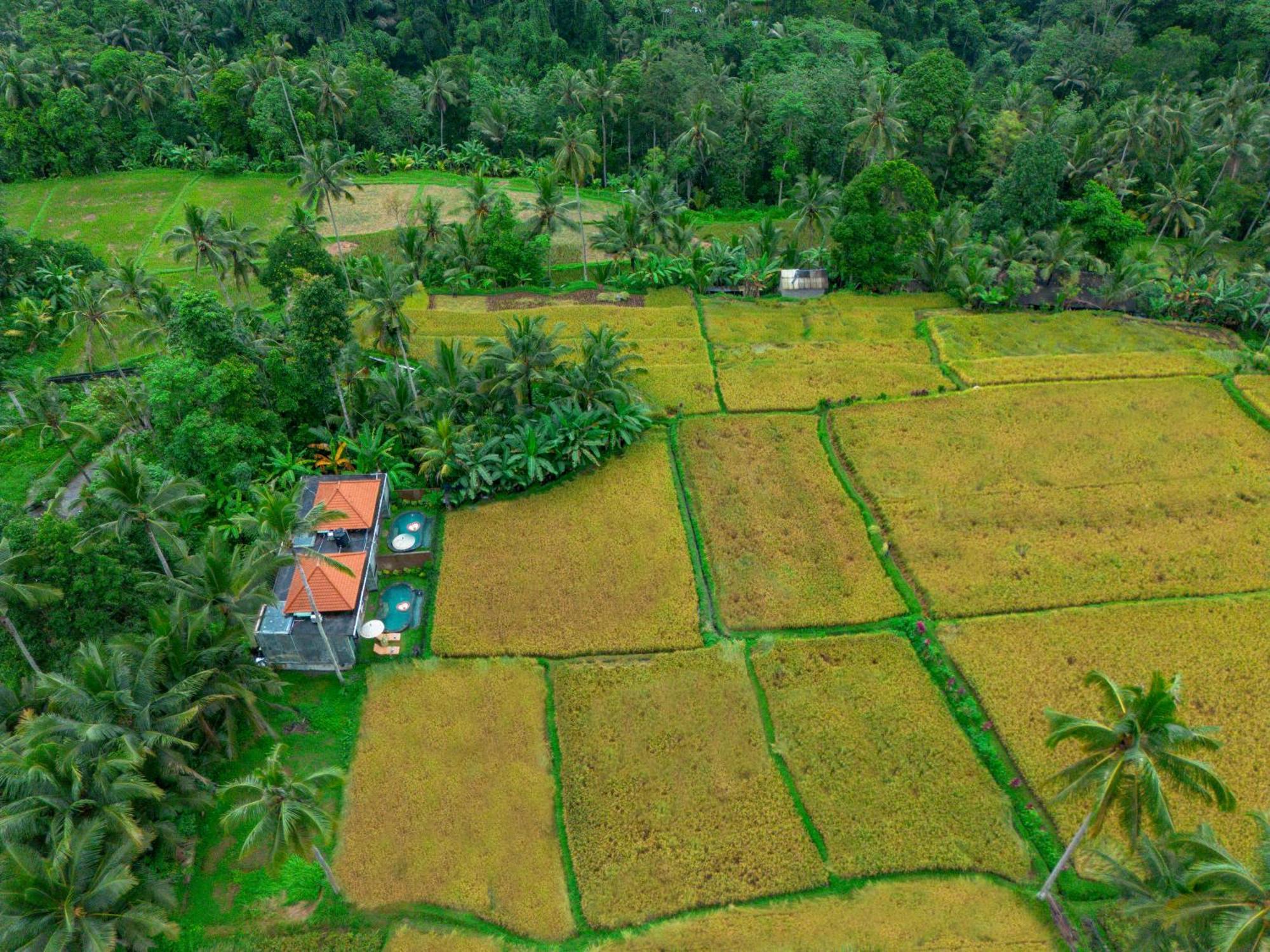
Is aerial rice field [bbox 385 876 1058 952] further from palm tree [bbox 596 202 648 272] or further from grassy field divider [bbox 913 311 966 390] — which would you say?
palm tree [bbox 596 202 648 272]

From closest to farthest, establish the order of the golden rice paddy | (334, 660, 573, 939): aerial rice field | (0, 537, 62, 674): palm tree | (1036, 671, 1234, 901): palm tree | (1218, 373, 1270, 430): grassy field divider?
(1036, 671, 1234, 901): palm tree → the golden rice paddy → (334, 660, 573, 939): aerial rice field → (0, 537, 62, 674): palm tree → (1218, 373, 1270, 430): grassy field divider

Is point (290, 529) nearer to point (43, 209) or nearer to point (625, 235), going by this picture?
point (625, 235)

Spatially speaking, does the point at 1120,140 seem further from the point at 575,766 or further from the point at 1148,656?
the point at 575,766

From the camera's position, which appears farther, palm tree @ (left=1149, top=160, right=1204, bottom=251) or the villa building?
palm tree @ (left=1149, top=160, right=1204, bottom=251)

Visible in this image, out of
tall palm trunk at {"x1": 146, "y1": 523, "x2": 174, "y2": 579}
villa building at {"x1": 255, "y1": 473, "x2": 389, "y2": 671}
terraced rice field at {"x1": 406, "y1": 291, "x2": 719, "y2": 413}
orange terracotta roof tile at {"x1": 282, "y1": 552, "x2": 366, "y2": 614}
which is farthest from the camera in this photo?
terraced rice field at {"x1": 406, "y1": 291, "x2": 719, "y2": 413}

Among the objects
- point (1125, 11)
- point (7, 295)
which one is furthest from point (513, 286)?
point (1125, 11)

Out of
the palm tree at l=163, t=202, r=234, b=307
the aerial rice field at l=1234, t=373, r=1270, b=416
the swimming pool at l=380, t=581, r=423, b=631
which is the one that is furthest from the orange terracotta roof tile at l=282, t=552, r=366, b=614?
the aerial rice field at l=1234, t=373, r=1270, b=416

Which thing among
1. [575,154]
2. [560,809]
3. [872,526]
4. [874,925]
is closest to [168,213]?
[575,154]
